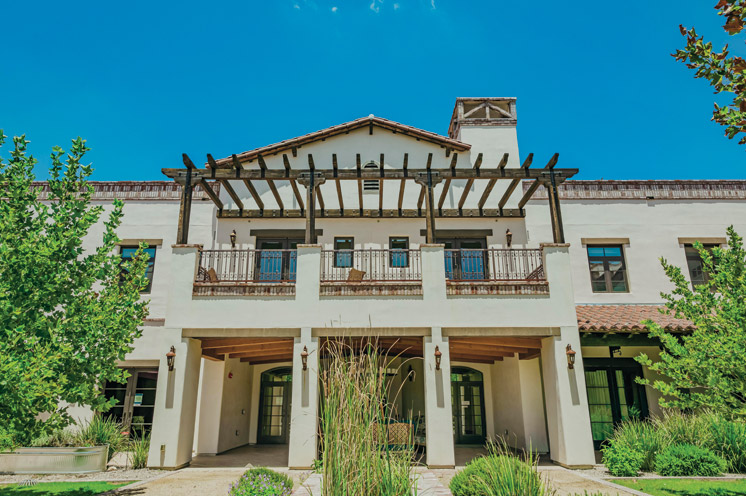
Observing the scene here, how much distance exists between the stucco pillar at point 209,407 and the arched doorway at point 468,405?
7414 millimetres

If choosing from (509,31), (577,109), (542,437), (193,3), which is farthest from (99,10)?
(577,109)

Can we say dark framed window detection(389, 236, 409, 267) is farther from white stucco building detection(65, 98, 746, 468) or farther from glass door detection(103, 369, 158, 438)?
glass door detection(103, 369, 158, 438)

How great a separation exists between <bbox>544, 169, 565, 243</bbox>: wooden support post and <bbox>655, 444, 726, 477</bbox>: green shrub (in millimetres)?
5065

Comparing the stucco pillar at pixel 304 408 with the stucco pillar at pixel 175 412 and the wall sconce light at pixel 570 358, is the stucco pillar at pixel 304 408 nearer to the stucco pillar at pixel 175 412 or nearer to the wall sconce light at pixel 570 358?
the stucco pillar at pixel 175 412

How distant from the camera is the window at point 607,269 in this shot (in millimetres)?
14492

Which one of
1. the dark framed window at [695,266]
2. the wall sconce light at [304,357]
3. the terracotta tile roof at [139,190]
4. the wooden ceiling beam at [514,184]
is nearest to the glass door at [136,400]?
the terracotta tile roof at [139,190]

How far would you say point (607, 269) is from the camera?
14.7 metres

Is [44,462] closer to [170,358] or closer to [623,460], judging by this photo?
[170,358]

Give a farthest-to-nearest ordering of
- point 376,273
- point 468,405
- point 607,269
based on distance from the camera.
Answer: point 468,405, point 607,269, point 376,273

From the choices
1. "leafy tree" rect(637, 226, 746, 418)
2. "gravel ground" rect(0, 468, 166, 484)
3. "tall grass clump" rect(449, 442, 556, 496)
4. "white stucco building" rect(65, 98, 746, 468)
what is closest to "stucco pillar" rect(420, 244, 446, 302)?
"white stucco building" rect(65, 98, 746, 468)

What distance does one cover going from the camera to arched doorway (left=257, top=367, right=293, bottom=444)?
52.0 feet

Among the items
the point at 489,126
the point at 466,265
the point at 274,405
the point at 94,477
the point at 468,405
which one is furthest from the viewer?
the point at 274,405

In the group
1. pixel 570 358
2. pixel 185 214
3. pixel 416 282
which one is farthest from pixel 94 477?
pixel 570 358

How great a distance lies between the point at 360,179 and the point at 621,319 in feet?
25.6
